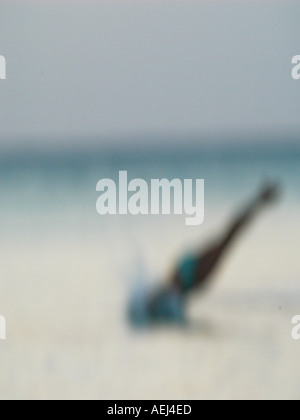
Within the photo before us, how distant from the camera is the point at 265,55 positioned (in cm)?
301

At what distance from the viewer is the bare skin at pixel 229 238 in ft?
9.95

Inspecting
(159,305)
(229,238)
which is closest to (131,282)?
(159,305)

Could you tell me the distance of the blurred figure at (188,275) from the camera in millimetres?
3033

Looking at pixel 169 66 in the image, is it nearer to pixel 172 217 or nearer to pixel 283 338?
pixel 172 217

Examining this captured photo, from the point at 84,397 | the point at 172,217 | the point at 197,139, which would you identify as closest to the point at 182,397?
the point at 84,397

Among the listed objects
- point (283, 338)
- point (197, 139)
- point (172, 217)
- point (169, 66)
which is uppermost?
point (169, 66)

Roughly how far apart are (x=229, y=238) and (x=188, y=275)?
0.48 feet

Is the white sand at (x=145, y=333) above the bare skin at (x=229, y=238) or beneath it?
beneath

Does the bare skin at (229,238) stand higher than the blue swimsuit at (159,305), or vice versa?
the bare skin at (229,238)

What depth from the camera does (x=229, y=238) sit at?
120 inches

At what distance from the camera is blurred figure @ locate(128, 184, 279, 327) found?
303cm

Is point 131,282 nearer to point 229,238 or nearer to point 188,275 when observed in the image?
point 188,275

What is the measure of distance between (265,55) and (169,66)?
255mm

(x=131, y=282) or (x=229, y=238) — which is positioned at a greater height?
(x=229, y=238)
